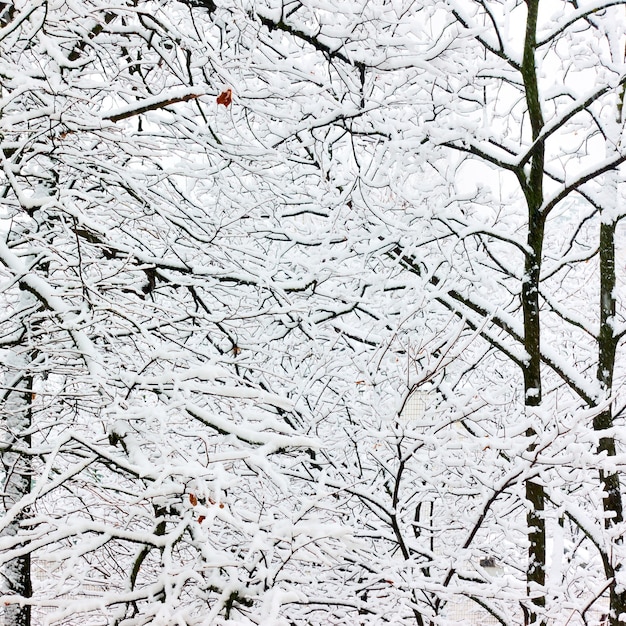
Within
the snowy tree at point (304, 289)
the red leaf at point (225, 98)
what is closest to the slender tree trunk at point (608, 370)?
the snowy tree at point (304, 289)

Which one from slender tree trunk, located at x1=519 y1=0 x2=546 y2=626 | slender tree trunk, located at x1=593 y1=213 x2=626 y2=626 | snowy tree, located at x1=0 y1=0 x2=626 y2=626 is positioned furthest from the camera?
slender tree trunk, located at x1=593 y1=213 x2=626 y2=626

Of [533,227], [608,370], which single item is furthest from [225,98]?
[608,370]

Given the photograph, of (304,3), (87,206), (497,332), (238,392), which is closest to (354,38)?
(304,3)

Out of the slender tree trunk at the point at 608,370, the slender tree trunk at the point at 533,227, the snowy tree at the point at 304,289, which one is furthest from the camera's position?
the slender tree trunk at the point at 608,370

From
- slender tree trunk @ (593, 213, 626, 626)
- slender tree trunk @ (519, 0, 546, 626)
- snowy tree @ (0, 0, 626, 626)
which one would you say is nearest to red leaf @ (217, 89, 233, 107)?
snowy tree @ (0, 0, 626, 626)

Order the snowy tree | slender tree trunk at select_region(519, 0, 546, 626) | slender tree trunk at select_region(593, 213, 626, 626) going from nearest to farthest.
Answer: the snowy tree, slender tree trunk at select_region(519, 0, 546, 626), slender tree trunk at select_region(593, 213, 626, 626)

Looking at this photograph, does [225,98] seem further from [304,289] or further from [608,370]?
[608,370]

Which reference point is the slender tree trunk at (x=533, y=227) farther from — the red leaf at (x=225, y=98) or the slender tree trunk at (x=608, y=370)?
the red leaf at (x=225, y=98)

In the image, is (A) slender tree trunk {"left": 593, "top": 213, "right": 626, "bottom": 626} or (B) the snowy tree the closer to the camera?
(B) the snowy tree

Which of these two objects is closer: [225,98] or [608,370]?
[225,98]

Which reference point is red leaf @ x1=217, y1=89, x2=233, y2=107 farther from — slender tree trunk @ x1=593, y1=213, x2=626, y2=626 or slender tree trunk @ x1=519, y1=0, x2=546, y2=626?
slender tree trunk @ x1=593, y1=213, x2=626, y2=626

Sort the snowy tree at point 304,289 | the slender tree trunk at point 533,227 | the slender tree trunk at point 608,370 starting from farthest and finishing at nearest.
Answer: the slender tree trunk at point 608,370, the slender tree trunk at point 533,227, the snowy tree at point 304,289

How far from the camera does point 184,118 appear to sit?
5.03 meters

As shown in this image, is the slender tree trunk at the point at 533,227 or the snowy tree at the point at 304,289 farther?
the slender tree trunk at the point at 533,227
